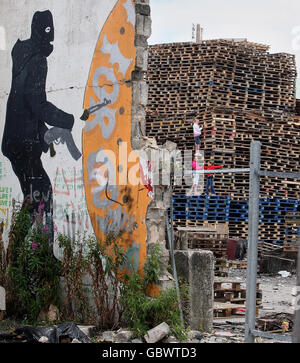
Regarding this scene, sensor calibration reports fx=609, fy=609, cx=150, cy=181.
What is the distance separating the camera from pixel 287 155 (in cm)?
1758

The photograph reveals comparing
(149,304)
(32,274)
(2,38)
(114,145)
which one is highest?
(2,38)

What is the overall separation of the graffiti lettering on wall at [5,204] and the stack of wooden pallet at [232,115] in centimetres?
787

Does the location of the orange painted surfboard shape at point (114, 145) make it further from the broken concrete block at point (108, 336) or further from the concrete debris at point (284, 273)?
the concrete debris at point (284, 273)

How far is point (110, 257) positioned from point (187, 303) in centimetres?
121

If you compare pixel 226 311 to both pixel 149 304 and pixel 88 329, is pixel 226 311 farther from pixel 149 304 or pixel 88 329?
pixel 88 329

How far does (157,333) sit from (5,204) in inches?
162

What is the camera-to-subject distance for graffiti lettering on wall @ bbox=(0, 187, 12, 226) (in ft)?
33.0

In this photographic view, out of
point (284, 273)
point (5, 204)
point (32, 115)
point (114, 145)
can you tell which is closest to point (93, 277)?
point (114, 145)

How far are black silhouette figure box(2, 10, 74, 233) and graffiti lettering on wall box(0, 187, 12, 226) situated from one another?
368 millimetres

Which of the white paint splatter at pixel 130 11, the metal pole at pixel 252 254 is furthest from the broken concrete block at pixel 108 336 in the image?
the white paint splatter at pixel 130 11

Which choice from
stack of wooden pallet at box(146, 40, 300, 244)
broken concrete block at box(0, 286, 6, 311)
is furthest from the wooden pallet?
stack of wooden pallet at box(146, 40, 300, 244)

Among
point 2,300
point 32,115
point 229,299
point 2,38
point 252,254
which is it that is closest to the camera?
point 252,254

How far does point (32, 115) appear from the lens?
9.78m
